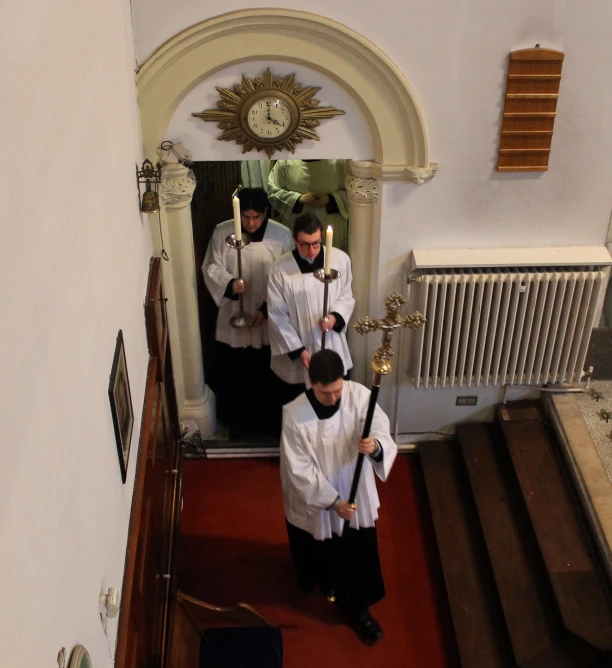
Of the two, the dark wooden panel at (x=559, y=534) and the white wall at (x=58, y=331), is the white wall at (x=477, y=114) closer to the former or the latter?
the dark wooden panel at (x=559, y=534)

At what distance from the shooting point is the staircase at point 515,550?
4414 mm

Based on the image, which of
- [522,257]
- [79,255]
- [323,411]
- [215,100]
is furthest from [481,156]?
[79,255]

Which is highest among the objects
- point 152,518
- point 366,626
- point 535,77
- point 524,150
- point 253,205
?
point 535,77

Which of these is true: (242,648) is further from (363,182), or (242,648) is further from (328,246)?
(363,182)

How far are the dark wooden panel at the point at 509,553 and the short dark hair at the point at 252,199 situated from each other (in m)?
2.24

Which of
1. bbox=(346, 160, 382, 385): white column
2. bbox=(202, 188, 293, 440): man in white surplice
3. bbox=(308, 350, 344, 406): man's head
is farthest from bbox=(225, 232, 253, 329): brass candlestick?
bbox=(308, 350, 344, 406): man's head

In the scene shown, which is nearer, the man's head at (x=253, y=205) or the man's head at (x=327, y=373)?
the man's head at (x=327, y=373)

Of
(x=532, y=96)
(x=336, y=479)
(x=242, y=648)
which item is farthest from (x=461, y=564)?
(x=532, y=96)

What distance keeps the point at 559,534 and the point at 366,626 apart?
133cm

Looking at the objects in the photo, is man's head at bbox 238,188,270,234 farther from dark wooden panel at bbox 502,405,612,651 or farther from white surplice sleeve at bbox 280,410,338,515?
dark wooden panel at bbox 502,405,612,651

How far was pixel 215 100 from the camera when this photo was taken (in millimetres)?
4785

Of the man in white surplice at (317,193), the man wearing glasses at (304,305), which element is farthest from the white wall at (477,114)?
the man in white surplice at (317,193)

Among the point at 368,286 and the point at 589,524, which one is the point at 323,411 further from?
the point at 589,524

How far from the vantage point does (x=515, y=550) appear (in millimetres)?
4953
